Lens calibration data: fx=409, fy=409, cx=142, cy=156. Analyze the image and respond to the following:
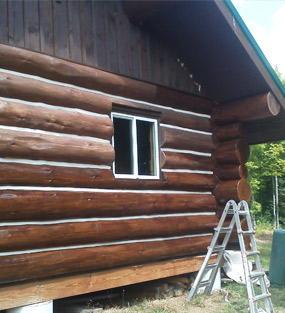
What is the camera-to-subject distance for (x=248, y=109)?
7.82 metres

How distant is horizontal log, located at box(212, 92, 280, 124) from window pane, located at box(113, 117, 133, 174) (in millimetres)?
2397

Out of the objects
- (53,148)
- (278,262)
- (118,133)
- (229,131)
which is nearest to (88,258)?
(53,148)

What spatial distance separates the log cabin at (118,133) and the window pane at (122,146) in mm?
17

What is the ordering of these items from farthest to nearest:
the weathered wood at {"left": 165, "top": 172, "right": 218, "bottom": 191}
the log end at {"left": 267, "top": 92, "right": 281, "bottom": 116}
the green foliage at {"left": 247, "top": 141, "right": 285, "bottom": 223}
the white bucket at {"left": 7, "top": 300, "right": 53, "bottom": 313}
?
the green foliage at {"left": 247, "top": 141, "right": 285, "bottom": 223} → the log end at {"left": 267, "top": 92, "right": 281, "bottom": 116} → the weathered wood at {"left": 165, "top": 172, "right": 218, "bottom": 191} → the white bucket at {"left": 7, "top": 300, "right": 53, "bottom": 313}

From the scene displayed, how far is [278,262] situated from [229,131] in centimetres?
331

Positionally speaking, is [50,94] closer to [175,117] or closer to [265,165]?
[175,117]

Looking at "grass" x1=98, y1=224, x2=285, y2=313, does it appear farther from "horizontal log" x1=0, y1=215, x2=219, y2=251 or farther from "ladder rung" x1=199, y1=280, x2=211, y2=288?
"horizontal log" x1=0, y1=215, x2=219, y2=251

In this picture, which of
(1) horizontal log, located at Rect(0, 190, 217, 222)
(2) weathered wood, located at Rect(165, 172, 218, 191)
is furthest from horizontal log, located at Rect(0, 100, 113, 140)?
(2) weathered wood, located at Rect(165, 172, 218, 191)

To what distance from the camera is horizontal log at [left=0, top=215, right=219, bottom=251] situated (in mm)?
4953

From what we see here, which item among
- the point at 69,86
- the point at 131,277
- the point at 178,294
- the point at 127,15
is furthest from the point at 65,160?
the point at 178,294

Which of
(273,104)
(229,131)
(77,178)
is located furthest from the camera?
(229,131)

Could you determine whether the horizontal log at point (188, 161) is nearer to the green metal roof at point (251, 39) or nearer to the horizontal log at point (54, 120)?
the horizontal log at point (54, 120)

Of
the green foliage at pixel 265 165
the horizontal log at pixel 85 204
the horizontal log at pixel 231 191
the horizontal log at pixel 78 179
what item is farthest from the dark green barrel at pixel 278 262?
the green foliage at pixel 265 165

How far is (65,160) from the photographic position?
18.4 feet
